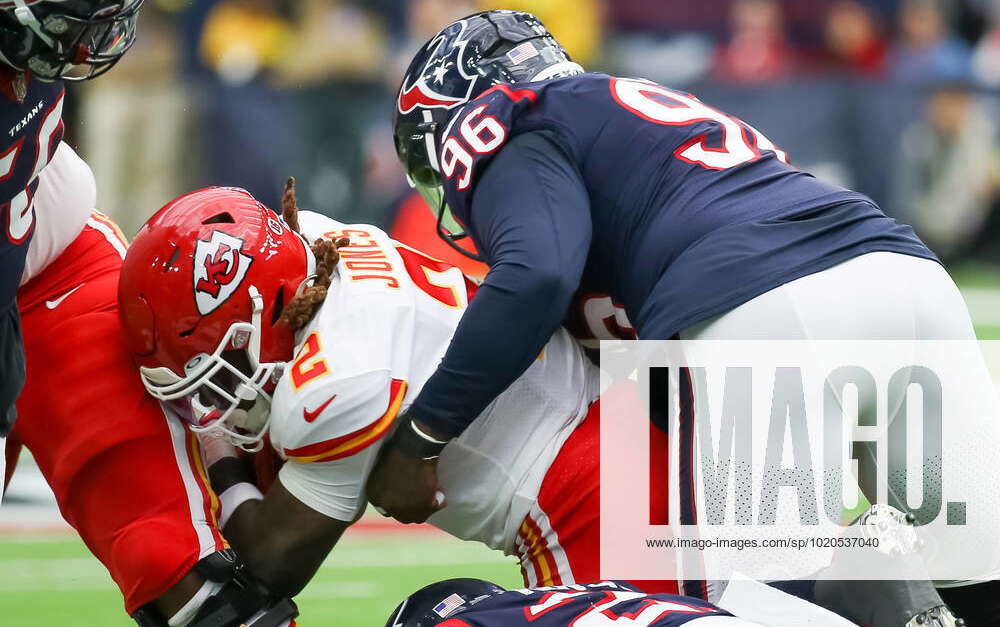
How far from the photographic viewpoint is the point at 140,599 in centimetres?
305

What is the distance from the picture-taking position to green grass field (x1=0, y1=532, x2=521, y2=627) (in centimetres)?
437

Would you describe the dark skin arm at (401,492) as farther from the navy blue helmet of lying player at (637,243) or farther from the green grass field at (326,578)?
the green grass field at (326,578)

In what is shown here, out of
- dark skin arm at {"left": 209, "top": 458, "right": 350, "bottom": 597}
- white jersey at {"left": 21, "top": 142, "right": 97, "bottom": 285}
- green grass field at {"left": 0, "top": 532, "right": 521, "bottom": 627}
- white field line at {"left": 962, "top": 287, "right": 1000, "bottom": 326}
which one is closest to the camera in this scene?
dark skin arm at {"left": 209, "top": 458, "right": 350, "bottom": 597}

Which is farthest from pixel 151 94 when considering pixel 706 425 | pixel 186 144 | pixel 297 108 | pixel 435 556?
pixel 706 425

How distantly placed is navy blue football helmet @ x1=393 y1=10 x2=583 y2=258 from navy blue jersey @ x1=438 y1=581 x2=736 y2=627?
3.98ft

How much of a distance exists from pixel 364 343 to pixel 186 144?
22.8 ft

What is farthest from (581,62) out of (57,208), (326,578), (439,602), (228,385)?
(439,602)

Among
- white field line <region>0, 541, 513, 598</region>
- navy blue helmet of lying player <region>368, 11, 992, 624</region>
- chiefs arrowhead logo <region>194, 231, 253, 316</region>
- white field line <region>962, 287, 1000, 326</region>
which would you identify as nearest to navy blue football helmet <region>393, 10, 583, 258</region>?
navy blue helmet of lying player <region>368, 11, 992, 624</region>

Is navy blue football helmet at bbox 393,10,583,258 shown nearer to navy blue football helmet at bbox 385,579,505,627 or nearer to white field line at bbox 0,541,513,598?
navy blue football helmet at bbox 385,579,505,627

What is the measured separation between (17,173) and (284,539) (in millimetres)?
906

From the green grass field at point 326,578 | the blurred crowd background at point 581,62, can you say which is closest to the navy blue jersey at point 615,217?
the green grass field at point 326,578

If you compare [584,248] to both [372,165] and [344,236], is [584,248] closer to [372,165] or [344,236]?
[344,236]

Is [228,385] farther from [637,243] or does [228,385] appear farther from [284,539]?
[637,243]

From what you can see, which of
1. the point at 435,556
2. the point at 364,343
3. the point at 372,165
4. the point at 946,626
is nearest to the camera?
the point at 946,626
